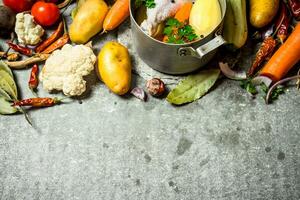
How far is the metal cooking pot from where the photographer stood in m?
1.14

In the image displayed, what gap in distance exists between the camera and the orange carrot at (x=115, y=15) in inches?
53.7

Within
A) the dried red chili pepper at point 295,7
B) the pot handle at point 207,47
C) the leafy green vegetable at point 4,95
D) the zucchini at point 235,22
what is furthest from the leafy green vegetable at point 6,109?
the dried red chili pepper at point 295,7

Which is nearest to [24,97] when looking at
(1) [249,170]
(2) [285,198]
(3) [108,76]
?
(3) [108,76]

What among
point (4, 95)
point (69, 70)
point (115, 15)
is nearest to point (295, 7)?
point (115, 15)

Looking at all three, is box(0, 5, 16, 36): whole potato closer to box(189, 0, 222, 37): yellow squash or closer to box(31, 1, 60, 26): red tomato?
box(31, 1, 60, 26): red tomato

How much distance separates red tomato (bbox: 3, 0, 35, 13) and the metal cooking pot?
0.40 m

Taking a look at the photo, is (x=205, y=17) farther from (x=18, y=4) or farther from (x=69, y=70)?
(x=18, y=4)

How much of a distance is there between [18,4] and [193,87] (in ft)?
2.26

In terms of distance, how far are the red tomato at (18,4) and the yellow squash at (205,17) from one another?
60 centimetres

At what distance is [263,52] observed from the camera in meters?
1.36

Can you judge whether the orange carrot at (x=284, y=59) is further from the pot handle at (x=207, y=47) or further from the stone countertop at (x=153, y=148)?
the pot handle at (x=207, y=47)

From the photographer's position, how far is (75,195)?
4.04 ft

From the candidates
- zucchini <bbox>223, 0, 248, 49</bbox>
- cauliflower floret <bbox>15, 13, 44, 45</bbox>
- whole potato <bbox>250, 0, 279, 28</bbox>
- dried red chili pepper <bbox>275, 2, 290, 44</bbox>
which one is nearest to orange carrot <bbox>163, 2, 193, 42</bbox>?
zucchini <bbox>223, 0, 248, 49</bbox>

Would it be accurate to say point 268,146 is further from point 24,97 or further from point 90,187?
point 24,97
